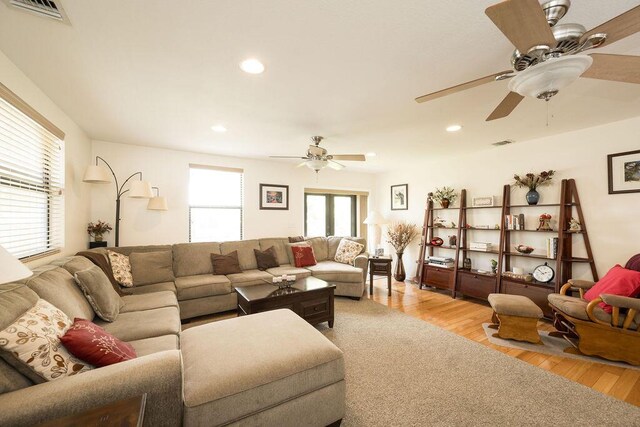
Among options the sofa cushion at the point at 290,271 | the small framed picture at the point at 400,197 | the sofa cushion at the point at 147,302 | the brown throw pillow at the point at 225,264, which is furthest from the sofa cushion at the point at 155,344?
the small framed picture at the point at 400,197

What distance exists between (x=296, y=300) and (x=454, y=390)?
1.60 metres

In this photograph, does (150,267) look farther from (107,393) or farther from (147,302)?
(107,393)

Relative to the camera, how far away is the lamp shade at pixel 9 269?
0.85 m

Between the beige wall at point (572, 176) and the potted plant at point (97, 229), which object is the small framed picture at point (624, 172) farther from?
the potted plant at point (97, 229)

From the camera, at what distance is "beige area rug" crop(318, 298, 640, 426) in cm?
168

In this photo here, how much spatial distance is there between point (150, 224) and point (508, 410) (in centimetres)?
470

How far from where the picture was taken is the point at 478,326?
3107mm

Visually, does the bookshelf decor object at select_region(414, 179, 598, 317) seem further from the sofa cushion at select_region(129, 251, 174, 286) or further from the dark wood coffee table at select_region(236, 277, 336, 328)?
the sofa cushion at select_region(129, 251, 174, 286)

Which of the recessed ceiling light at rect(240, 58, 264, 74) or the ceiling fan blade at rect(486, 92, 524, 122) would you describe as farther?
the recessed ceiling light at rect(240, 58, 264, 74)

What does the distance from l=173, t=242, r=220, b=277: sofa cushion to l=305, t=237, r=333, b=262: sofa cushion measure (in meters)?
1.72

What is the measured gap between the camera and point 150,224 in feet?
13.3

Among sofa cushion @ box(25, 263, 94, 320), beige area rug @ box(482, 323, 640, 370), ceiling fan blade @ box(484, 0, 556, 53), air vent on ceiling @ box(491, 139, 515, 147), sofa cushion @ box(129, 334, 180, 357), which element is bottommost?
beige area rug @ box(482, 323, 640, 370)

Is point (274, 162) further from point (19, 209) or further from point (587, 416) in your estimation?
point (587, 416)

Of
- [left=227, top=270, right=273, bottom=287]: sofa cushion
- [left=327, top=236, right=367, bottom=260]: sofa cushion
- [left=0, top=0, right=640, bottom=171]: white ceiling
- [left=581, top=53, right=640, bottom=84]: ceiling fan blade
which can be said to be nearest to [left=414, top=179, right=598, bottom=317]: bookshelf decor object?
[left=0, top=0, right=640, bottom=171]: white ceiling
